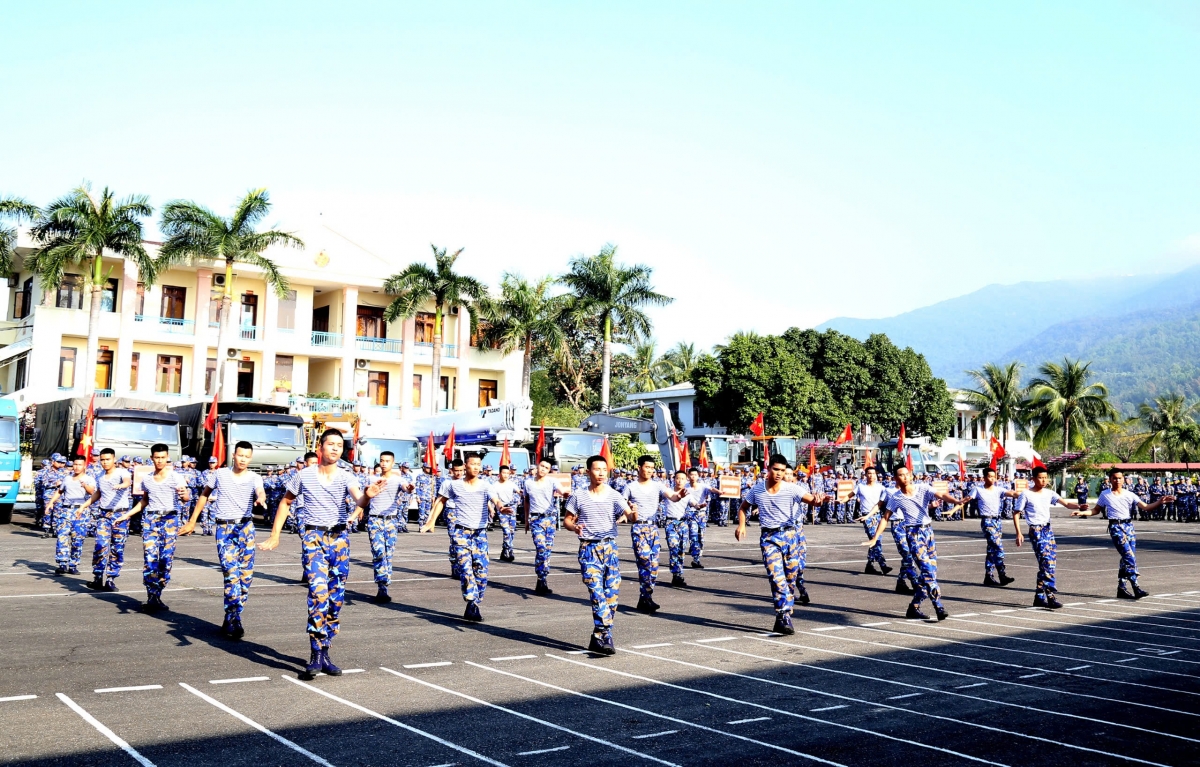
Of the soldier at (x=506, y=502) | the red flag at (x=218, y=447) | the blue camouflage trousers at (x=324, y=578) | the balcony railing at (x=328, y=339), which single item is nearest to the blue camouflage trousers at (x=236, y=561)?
the blue camouflage trousers at (x=324, y=578)

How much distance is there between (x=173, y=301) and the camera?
143 ft

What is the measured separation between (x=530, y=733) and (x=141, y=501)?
7999 mm

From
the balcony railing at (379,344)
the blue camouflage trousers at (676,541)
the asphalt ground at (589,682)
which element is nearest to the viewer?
the asphalt ground at (589,682)

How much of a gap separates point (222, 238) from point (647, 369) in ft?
112

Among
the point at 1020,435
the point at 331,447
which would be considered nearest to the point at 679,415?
the point at 1020,435

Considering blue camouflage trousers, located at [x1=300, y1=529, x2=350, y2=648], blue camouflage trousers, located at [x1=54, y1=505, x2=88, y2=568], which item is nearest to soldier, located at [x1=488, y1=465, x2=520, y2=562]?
blue camouflage trousers, located at [x1=300, y1=529, x2=350, y2=648]

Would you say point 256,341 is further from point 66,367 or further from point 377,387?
→ point 66,367

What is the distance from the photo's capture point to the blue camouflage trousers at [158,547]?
11.9 meters

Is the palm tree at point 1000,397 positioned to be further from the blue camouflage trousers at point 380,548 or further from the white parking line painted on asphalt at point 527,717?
the white parking line painted on asphalt at point 527,717

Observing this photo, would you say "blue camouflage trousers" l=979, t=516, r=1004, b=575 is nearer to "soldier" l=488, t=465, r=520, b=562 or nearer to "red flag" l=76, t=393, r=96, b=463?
"soldier" l=488, t=465, r=520, b=562

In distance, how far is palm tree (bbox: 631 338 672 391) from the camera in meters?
66.8

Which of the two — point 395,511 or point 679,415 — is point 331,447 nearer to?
point 395,511

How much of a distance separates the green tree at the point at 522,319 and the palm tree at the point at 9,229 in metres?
18.8

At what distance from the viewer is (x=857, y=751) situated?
254 inches
